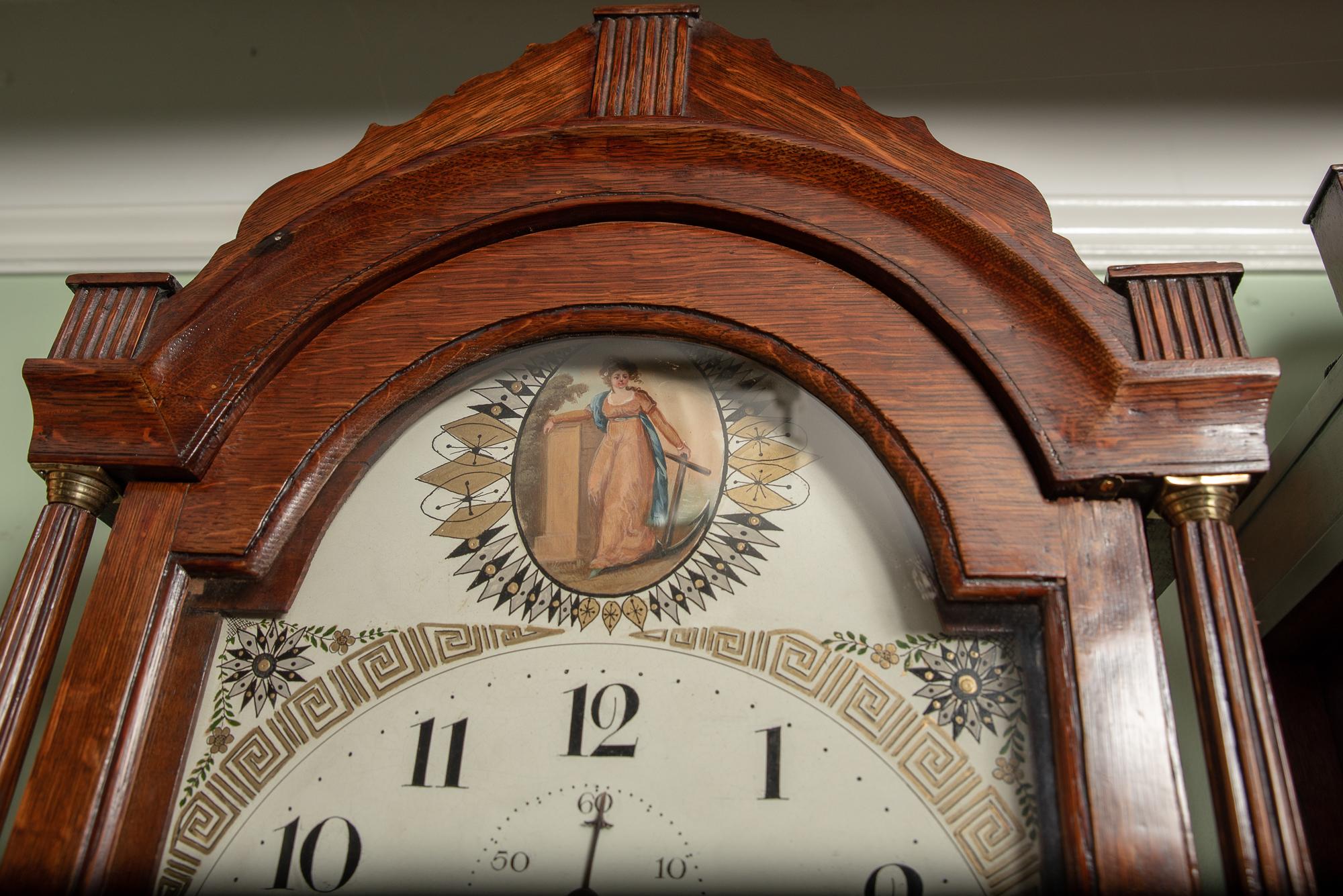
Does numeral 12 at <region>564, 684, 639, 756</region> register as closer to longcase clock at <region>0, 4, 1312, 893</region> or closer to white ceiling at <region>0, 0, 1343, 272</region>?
longcase clock at <region>0, 4, 1312, 893</region>

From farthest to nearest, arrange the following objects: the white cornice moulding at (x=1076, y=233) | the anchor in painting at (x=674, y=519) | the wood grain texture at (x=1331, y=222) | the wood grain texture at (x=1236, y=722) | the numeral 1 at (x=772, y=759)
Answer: the white cornice moulding at (x=1076, y=233) → the wood grain texture at (x=1331, y=222) → the anchor in painting at (x=674, y=519) → the numeral 1 at (x=772, y=759) → the wood grain texture at (x=1236, y=722)

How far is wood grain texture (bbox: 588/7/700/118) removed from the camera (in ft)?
3.41

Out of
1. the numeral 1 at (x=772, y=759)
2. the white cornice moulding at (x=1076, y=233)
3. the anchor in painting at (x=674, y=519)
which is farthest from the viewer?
the white cornice moulding at (x=1076, y=233)

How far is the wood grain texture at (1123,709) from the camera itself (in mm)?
748

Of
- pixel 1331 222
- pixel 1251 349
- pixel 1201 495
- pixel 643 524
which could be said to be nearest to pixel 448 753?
pixel 643 524

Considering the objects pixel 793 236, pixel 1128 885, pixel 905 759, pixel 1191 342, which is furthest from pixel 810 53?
pixel 1128 885

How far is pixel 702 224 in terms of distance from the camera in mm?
1021

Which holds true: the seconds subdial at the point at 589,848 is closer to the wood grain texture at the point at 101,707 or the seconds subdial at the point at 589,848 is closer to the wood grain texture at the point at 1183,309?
the wood grain texture at the point at 101,707

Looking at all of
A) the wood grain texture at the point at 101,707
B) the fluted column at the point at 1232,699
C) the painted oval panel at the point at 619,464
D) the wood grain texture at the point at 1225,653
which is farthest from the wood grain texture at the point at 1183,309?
the wood grain texture at the point at 101,707

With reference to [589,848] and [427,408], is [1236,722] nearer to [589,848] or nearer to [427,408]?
[589,848]

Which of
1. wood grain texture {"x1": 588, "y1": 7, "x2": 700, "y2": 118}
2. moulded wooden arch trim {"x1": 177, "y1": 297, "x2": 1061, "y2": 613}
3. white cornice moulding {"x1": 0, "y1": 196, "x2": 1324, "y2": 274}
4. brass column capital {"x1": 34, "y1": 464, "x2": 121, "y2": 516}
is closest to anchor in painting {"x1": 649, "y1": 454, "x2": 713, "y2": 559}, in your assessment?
moulded wooden arch trim {"x1": 177, "y1": 297, "x2": 1061, "y2": 613}

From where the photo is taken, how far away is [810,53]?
1611 mm

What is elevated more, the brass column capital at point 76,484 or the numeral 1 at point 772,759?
the brass column capital at point 76,484

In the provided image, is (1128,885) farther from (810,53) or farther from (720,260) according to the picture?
(810,53)
